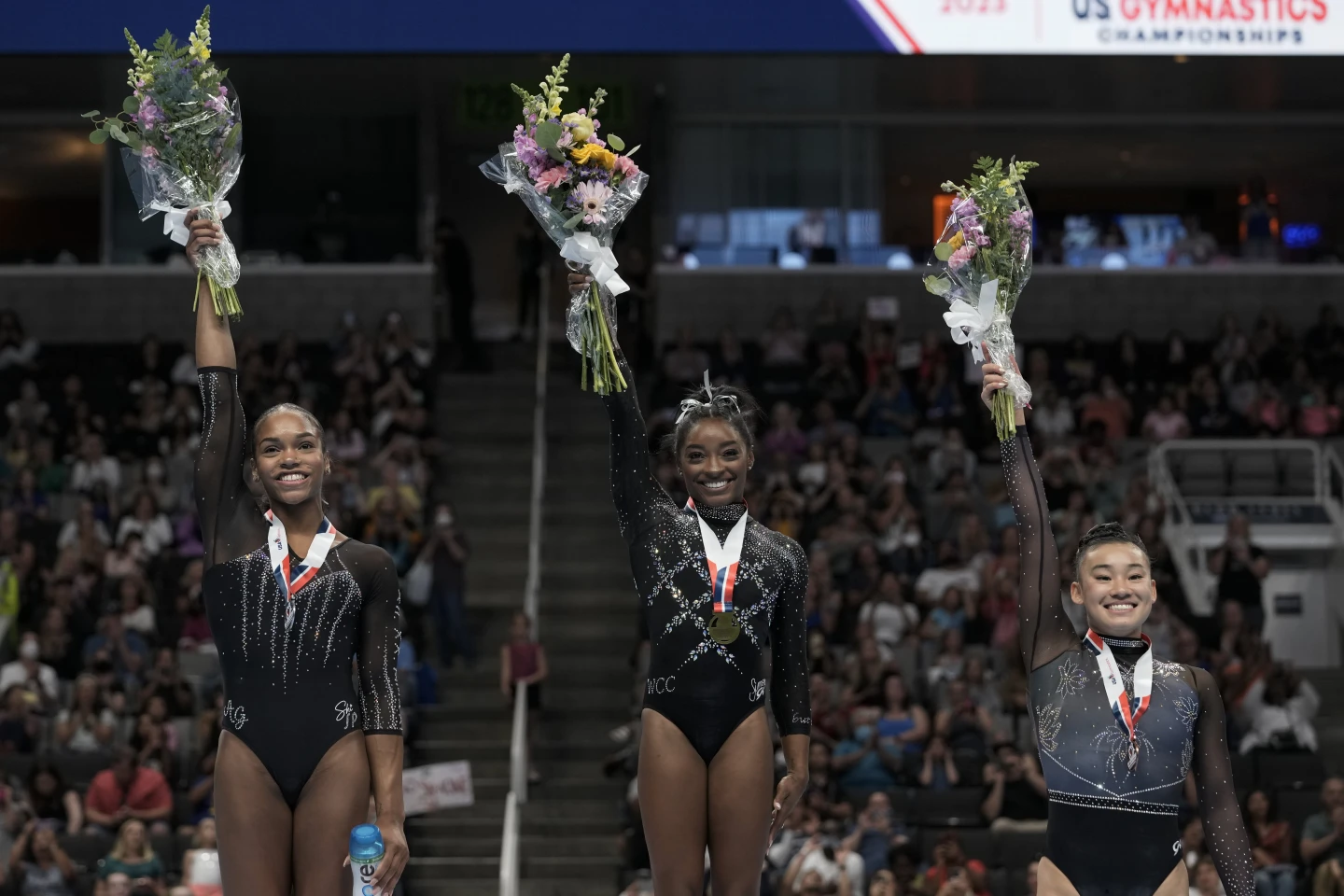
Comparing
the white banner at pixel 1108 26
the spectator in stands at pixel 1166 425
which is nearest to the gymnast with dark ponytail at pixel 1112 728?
the white banner at pixel 1108 26

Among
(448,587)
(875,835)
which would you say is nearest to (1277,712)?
(875,835)

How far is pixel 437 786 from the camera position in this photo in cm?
1076

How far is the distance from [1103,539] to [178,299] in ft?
44.8

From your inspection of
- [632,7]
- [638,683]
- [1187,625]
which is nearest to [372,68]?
[632,7]

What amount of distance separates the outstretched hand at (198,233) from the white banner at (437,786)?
6258 mm

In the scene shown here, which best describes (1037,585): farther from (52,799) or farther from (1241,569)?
(1241,569)

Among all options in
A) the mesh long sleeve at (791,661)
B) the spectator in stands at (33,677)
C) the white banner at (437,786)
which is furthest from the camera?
the spectator in stands at (33,677)

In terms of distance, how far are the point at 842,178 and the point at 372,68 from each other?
4.43 m

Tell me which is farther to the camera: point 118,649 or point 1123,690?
point 118,649

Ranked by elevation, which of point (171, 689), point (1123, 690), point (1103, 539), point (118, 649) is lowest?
point (171, 689)

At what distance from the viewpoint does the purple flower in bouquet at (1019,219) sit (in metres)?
4.96

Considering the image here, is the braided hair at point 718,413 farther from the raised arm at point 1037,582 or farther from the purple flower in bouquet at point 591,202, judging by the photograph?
the raised arm at point 1037,582

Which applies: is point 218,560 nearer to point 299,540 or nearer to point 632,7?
point 299,540

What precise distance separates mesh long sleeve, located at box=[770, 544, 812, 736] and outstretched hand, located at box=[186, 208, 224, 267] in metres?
1.67
